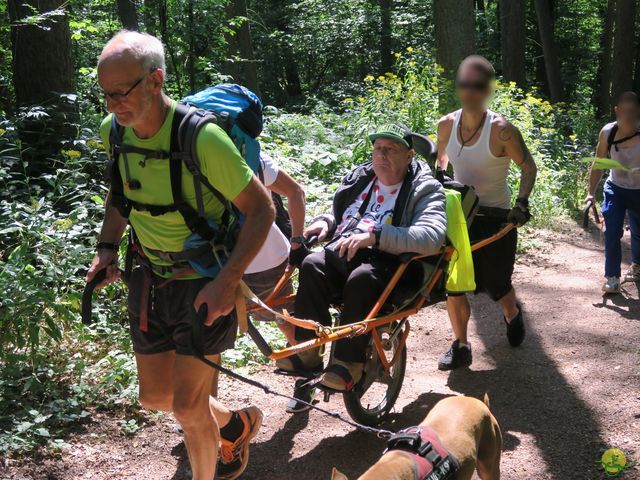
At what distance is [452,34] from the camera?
32.8 ft

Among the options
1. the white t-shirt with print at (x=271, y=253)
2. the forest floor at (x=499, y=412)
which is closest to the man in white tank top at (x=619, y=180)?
the forest floor at (x=499, y=412)

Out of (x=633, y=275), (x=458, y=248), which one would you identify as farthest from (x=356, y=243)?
(x=633, y=275)

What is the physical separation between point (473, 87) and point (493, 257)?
1.33 metres

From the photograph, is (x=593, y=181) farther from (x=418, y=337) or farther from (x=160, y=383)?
(x=160, y=383)

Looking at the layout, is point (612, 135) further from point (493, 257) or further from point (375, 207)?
point (375, 207)

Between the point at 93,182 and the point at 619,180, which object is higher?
the point at 93,182

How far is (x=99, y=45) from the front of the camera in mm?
11922

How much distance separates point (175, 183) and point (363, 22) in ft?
71.9

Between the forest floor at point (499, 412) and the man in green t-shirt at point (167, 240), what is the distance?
79 centimetres

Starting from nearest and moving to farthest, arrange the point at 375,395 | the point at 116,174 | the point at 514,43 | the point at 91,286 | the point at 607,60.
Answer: the point at 116,174 < the point at 91,286 < the point at 375,395 < the point at 514,43 < the point at 607,60

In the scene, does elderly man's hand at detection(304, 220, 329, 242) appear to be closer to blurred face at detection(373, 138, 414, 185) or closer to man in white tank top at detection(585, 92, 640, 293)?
blurred face at detection(373, 138, 414, 185)

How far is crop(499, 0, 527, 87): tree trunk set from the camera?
1725cm

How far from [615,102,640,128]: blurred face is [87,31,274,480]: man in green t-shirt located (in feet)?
16.7

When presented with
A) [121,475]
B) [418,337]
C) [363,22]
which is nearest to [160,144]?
[121,475]
